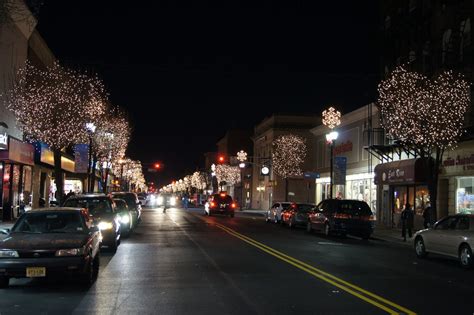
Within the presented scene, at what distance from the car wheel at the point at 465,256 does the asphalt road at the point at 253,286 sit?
0.28 meters

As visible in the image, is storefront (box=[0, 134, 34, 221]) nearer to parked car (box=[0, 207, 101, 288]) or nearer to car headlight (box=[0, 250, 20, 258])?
parked car (box=[0, 207, 101, 288])

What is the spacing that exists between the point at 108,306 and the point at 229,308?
200cm

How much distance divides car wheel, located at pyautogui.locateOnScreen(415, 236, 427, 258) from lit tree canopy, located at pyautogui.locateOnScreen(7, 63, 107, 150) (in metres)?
17.3

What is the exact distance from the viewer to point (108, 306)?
9625 millimetres

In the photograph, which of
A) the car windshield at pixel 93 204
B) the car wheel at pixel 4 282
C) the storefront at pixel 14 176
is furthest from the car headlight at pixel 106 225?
the storefront at pixel 14 176

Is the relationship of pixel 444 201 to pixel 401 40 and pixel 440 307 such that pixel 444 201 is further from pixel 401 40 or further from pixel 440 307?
pixel 440 307

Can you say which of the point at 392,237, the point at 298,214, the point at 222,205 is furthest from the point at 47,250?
the point at 222,205

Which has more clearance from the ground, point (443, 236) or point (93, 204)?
point (93, 204)

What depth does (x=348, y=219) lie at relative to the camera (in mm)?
26922

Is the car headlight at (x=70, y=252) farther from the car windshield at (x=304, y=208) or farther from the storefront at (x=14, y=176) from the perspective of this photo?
the car windshield at (x=304, y=208)

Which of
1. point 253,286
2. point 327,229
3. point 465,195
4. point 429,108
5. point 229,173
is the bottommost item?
point 253,286

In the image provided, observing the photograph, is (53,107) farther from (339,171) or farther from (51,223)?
(51,223)

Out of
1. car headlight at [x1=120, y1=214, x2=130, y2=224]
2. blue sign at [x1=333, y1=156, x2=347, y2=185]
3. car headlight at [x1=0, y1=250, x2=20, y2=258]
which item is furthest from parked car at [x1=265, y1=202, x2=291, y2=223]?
car headlight at [x1=0, y1=250, x2=20, y2=258]

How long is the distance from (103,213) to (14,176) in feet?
52.5
